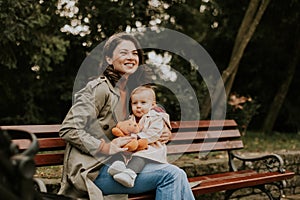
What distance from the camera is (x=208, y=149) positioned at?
4988 millimetres

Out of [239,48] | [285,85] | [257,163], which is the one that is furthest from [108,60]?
[285,85]

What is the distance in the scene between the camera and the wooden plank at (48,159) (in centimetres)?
356

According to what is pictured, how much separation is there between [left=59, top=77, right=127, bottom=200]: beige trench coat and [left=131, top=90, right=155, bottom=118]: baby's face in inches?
7.9

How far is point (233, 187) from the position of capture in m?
4.36

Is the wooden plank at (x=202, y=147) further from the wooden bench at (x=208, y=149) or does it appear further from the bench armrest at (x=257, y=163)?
the bench armrest at (x=257, y=163)

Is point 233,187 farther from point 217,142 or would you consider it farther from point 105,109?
point 105,109

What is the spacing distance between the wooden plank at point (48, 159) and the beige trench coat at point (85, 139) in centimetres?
26

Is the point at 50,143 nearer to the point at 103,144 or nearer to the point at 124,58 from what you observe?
the point at 103,144

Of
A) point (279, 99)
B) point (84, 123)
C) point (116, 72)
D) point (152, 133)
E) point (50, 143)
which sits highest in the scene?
point (116, 72)

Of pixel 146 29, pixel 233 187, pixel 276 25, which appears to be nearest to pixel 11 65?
pixel 146 29

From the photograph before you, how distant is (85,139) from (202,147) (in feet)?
6.32

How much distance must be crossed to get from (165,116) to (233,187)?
1108 millimetres

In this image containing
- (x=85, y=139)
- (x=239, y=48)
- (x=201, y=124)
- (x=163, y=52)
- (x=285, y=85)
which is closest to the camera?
(x=85, y=139)

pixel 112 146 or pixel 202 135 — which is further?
pixel 202 135
